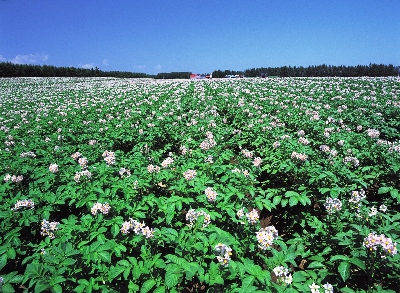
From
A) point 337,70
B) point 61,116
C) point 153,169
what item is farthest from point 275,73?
point 153,169

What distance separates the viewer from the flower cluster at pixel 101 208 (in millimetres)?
3355

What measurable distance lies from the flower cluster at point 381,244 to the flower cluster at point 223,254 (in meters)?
1.45

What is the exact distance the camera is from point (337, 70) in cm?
4812

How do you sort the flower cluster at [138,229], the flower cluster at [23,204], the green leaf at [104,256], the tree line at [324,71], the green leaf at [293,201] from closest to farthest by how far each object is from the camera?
1. the green leaf at [104,256]
2. the flower cluster at [138,229]
3. the flower cluster at [23,204]
4. the green leaf at [293,201]
5. the tree line at [324,71]

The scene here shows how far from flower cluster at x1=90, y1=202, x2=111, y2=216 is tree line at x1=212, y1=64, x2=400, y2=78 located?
47891 mm

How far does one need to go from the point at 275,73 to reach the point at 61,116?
52399 millimetres

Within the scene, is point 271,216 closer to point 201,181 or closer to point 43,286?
point 201,181

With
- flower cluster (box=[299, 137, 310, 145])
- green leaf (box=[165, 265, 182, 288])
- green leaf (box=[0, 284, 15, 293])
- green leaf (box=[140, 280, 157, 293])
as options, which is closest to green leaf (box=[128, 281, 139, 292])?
green leaf (box=[140, 280, 157, 293])

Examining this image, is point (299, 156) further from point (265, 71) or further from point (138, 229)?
point (265, 71)

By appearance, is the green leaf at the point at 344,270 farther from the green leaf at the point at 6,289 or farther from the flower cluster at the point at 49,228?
the flower cluster at the point at 49,228

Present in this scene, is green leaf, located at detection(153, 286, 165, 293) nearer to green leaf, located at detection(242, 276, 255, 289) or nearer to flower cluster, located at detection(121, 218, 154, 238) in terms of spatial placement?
→ flower cluster, located at detection(121, 218, 154, 238)

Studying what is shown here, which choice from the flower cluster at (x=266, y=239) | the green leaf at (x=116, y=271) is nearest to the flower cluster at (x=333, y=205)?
the flower cluster at (x=266, y=239)

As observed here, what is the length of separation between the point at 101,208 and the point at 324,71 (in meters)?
54.5

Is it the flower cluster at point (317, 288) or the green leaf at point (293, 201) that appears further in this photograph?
the green leaf at point (293, 201)
